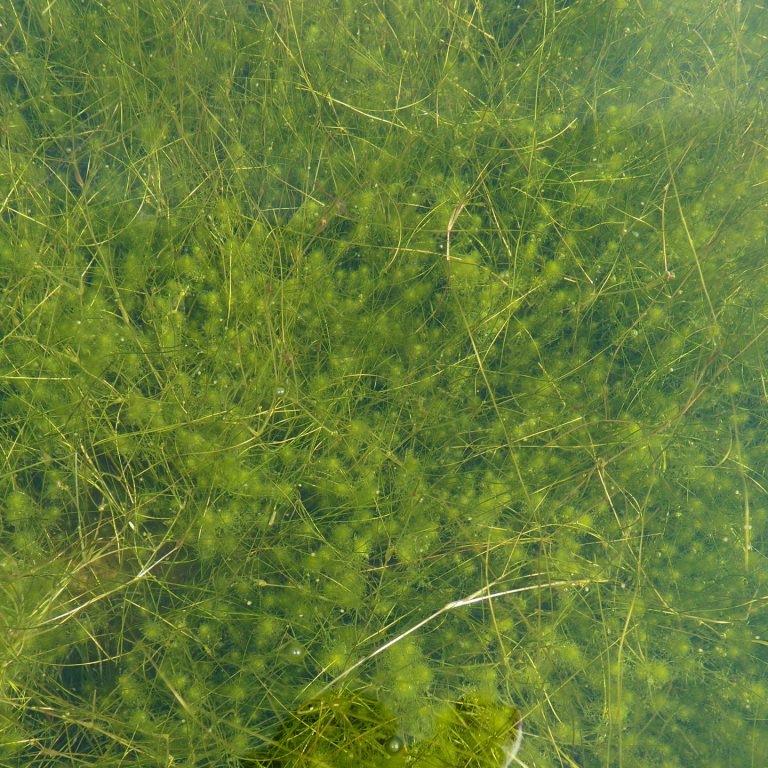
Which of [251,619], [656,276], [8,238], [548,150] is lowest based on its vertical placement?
[251,619]

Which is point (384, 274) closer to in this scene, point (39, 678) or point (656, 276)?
point (656, 276)

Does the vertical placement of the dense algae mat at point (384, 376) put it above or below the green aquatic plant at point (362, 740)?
above

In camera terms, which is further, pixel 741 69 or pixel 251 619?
pixel 741 69

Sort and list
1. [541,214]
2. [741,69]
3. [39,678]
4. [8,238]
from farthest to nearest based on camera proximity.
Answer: [741,69] → [541,214] → [8,238] → [39,678]

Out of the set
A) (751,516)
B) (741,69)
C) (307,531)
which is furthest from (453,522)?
(741,69)

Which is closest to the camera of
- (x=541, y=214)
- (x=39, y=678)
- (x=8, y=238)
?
(x=39, y=678)

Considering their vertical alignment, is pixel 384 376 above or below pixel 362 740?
above

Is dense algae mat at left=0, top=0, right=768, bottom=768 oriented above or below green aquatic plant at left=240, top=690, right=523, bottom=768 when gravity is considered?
above

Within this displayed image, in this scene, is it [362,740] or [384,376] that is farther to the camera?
[384,376]
